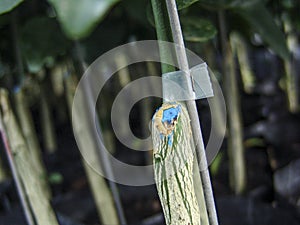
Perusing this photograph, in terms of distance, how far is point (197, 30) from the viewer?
0.47m

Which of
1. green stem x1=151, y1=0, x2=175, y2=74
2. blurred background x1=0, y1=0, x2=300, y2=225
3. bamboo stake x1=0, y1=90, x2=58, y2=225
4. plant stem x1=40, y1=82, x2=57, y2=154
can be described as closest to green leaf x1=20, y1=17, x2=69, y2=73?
blurred background x1=0, y1=0, x2=300, y2=225

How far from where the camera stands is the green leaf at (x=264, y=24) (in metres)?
0.57

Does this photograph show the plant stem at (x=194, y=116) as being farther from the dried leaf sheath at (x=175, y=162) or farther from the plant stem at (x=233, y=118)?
the plant stem at (x=233, y=118)

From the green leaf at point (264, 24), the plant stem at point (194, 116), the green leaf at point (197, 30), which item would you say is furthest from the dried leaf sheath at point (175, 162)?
the green leaf at point (264, 24)

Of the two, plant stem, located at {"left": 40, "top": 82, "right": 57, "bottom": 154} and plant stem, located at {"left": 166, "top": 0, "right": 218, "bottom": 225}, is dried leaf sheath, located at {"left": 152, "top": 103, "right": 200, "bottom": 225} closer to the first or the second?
plant stem, located at {"left": 166, "top": 0, "right": 218, "bottom": 225}

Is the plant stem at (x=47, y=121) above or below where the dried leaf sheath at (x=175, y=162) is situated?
above

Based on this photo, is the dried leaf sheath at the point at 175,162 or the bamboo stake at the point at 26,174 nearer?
the dried leaf sheath at the point at 175,162

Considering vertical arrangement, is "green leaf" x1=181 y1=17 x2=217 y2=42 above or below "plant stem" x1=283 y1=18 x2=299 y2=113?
above

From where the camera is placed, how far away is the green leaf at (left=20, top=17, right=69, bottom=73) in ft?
2.04

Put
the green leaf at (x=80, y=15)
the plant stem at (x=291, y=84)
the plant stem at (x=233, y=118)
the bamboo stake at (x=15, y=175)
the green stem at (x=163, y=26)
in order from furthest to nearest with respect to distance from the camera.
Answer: the plant stem at (x=291, y=84) → the plant stem at (x=233, y=118) → the bamboo stake at (x=15, y=175) → the green stem at (x=163, y=26) → the green leaf at (x=80, y=15)

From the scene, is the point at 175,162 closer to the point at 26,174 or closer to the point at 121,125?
the point at 26,174

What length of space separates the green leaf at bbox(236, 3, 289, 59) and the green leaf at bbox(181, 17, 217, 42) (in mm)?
113

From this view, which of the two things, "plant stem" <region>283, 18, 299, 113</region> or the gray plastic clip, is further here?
"plant stem" <region>283, 18, 299, 113</region>

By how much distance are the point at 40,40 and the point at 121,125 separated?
658mm
